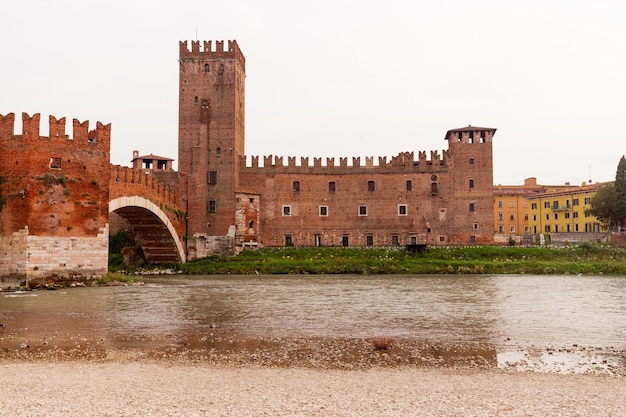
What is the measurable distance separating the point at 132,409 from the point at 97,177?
19.0 metres

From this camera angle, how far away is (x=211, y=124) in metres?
38.0

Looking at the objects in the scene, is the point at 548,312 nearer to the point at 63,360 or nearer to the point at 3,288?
the point at 63,360

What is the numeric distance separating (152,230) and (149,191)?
393cm

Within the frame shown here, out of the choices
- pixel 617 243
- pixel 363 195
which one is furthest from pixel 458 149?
pixel 617 243

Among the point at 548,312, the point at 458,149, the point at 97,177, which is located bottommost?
the point at 548,312

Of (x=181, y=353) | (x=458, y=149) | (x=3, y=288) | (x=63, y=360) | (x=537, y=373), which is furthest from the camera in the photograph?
(x=458, y=149)

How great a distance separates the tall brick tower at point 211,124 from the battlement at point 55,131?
545 inches

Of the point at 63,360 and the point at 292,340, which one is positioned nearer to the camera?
the point at 63,360

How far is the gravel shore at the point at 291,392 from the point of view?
5.84 metres

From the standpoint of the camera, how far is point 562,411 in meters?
5.82

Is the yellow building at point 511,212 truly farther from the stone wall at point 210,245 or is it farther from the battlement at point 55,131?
the battlement at point 55,131

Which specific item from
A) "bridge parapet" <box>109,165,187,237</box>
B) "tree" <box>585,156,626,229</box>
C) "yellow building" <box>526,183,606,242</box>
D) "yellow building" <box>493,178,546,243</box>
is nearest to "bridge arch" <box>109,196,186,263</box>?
"bridge parapet" <box>109,165,187,237</box>

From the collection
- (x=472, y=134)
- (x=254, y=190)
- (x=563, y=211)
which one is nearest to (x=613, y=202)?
(x=472, y=134)

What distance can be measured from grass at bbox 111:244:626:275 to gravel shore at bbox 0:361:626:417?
2467 cm
